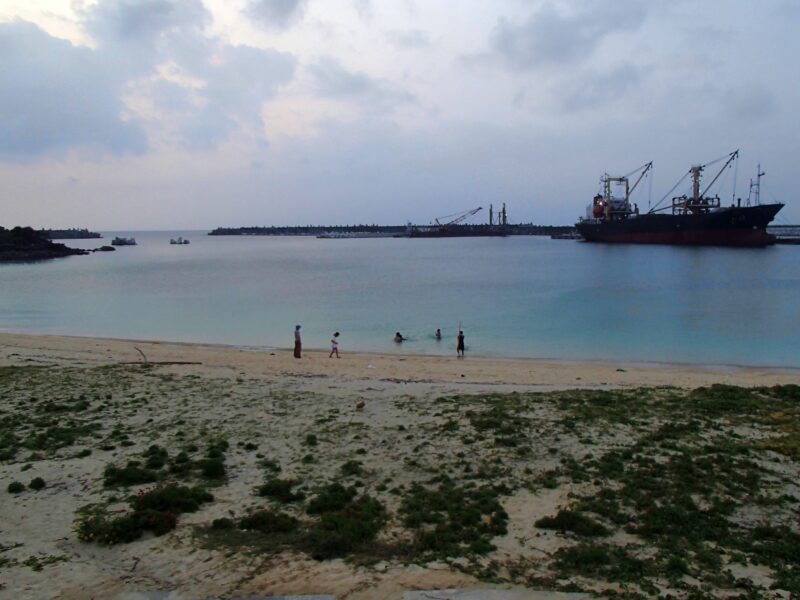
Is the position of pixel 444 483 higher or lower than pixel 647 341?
higher

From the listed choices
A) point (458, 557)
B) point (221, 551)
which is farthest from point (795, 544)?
point (221, 551)

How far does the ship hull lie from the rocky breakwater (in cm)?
11195

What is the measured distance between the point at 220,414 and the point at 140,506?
4106 millimetres

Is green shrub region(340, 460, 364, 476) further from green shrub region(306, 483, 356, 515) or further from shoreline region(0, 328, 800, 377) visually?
shoreline region(0, 328, 800, 377)

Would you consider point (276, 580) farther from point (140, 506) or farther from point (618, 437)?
point (618, 437)

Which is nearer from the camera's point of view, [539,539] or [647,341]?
[539,539]

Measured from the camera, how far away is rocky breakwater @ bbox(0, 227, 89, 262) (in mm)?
93500

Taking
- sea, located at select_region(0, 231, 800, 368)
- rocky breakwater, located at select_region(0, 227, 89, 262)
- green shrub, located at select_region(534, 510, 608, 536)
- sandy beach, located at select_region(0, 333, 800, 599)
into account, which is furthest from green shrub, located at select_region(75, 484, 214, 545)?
rocky breakwater, located at select_region(0, 227, 89, 262)

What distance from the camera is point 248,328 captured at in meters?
30.3

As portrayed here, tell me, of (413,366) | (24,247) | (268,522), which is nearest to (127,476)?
(268,522)

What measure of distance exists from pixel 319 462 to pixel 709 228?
113 m

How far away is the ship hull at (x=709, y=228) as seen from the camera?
101 m

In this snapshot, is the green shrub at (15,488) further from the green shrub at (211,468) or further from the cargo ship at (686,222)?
the cargo ship at (686,222)

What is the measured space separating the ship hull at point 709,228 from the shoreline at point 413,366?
94.0m
